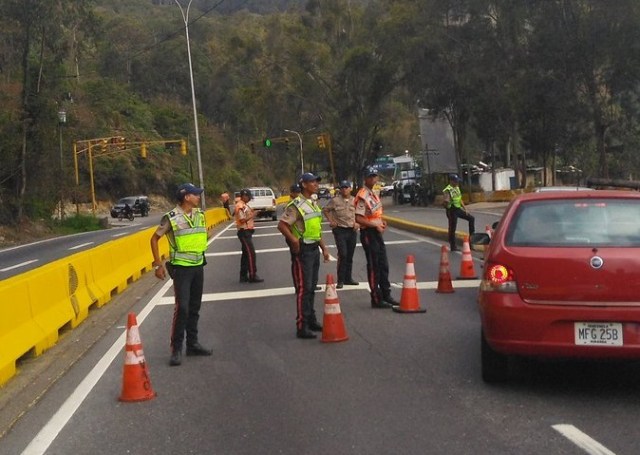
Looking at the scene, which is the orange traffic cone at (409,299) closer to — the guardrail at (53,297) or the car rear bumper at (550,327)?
the guardrail at (53,297)

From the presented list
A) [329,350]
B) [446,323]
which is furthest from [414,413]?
[446,323]

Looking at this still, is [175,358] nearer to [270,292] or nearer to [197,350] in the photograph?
[197,350]

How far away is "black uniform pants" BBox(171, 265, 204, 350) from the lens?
8.75 m

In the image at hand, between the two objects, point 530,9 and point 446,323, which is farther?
point 530,9

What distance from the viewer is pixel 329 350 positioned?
29.7 feet

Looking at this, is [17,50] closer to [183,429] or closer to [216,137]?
[183,429]

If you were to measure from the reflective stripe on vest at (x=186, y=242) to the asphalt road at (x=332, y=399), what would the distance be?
39.3 inches

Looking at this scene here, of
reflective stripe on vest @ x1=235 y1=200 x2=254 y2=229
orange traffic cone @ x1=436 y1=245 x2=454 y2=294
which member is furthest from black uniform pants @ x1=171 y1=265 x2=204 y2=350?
reflective stripe on vest @ x1=235 y1=200 x2=254 y2=229

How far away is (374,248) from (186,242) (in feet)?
11.2

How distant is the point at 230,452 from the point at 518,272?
2539mm

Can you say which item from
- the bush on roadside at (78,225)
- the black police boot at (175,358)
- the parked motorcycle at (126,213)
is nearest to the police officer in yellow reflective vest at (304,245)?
the black police boot at (175,358)

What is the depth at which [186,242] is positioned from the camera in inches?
348

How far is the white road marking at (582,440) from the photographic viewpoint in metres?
5.45

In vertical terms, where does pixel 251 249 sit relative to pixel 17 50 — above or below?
below
